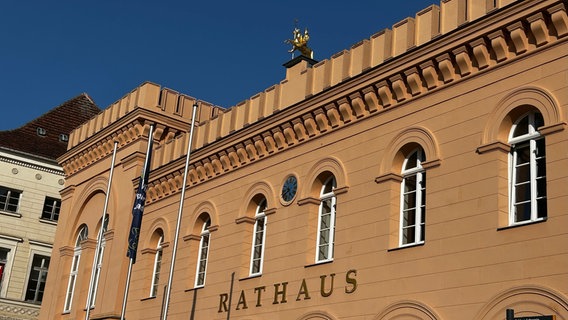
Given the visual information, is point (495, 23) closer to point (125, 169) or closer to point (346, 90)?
point (346, 90)

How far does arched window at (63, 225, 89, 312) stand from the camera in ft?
98.0

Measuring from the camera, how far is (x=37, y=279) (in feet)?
127

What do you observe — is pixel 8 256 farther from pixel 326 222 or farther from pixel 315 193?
pixel 326 222

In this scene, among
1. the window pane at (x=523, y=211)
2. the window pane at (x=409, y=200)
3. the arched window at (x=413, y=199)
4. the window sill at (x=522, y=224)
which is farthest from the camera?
the window pane at (x=409, y=200)

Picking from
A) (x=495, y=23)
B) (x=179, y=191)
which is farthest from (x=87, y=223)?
(x=495, y=23)

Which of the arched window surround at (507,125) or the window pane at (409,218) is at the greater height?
the arched window surround at (507,125)

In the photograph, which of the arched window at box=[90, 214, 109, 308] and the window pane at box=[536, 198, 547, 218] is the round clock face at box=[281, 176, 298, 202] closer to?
the window pane at box=[536, 198, 547, 218]

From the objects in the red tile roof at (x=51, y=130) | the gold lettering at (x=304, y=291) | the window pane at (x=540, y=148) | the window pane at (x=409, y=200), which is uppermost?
the red tile roof at (x=51, y=130)

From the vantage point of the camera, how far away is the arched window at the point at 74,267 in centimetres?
2988

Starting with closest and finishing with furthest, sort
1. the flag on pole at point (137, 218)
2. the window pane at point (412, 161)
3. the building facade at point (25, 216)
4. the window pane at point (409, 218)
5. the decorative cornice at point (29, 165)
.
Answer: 1. the window pane at point (409, 218)
2. the window pane at point (412, 161)
3. the flag on pole at point (137, 218)
4. the building facade at point (25, 216)
5. the decorative cornice at point (29, 165)

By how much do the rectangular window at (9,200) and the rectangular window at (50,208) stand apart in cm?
141

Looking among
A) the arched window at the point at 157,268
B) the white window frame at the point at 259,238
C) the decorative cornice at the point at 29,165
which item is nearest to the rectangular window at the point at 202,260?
the arched window at the point at 157,268

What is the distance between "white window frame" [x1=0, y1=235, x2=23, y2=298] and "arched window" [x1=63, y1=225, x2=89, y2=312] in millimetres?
8509

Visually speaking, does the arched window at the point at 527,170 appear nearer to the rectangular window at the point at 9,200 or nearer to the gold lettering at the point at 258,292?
the gold lettering at the point at 258,292
